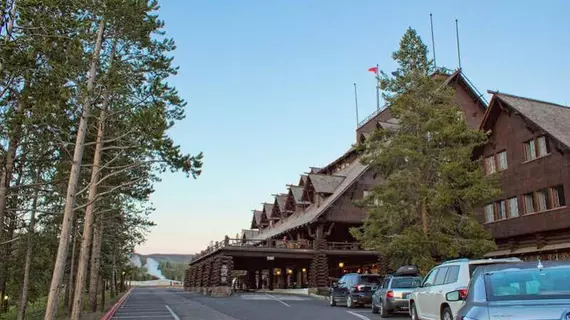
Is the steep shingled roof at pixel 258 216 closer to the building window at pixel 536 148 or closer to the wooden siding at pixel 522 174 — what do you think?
the wooden siding at pixel 522 174

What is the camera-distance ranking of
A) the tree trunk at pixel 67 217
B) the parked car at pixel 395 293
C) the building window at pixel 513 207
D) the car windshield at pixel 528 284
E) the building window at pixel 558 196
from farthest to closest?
the building window at pixel 513 207 < the building window at pixel 558 196 < the parked car at pixel 395 293 < the tree trunk at pixel 67 217 < the car windshield at pixel 528 284

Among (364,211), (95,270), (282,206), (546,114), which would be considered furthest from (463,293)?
(282,206)

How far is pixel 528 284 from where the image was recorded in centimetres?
582

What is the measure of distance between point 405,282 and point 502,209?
13326 mm

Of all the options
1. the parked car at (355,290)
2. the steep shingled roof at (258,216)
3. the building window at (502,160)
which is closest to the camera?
the parked car at (355,290)

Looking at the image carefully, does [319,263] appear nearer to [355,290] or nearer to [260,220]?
[355,290]

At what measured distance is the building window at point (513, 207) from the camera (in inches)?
1076

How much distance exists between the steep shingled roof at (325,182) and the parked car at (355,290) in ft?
66.2

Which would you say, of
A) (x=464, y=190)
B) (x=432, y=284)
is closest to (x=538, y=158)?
(x=464, y=190)

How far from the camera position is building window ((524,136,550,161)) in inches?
1008

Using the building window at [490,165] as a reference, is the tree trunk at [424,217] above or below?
below

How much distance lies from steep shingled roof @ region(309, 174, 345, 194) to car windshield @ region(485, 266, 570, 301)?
1526 inches

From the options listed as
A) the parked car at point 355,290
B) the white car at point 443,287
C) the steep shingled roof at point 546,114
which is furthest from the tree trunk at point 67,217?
the steep shingled roof at point 546,114

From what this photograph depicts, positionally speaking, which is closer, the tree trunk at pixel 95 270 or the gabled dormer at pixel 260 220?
the tree trunk at pixel 95 270
